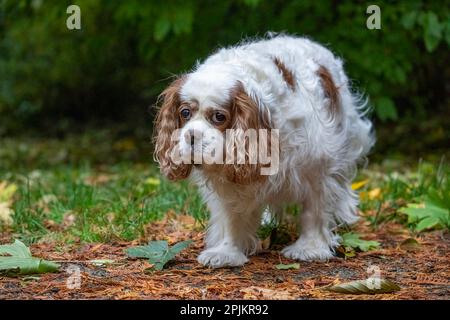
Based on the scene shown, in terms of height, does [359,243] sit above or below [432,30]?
below

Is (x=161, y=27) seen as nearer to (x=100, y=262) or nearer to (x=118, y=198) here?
(x=118, y=198)

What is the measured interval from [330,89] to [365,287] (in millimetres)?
1268

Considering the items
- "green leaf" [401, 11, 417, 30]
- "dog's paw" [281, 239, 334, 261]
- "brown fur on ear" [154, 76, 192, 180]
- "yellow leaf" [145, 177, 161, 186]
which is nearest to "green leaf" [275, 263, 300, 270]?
"dog's paw" [281, 239, 334, 261]

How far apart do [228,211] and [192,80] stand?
2.65 ft

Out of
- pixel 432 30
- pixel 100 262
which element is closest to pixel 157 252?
pixel 100 262

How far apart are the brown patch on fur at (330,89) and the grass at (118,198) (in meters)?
0.82

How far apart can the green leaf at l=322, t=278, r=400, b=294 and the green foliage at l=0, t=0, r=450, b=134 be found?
121 inches

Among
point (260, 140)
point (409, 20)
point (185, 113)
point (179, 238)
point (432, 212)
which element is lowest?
point (179, 238)

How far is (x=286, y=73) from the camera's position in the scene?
12.7 feet

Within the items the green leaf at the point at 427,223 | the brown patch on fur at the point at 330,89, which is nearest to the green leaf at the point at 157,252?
the brown patch on fur at the point at 330,89

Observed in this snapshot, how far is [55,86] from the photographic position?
34.4ft

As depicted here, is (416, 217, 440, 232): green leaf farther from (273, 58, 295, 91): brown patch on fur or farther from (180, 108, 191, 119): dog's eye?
(180, 108, 191, 119): dog's eye

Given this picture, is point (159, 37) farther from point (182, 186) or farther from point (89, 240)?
point (89, 240)

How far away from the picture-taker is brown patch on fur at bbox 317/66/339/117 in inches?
165
